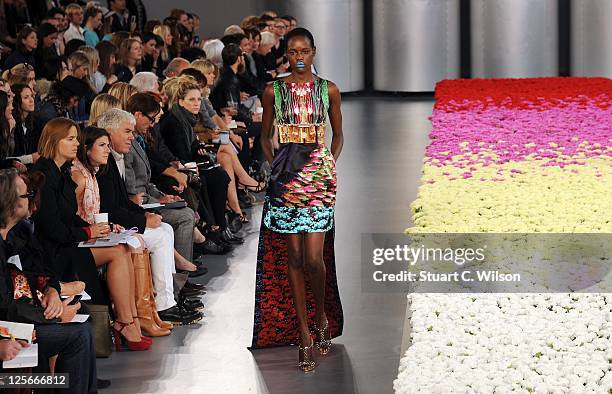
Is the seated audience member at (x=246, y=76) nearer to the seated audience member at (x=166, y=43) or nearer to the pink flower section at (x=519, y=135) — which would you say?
the seated audience member at (x=166, y=43)

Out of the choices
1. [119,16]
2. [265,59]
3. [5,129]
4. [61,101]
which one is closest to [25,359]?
[5,129]

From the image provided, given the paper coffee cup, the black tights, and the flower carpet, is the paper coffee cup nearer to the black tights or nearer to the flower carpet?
the black tights

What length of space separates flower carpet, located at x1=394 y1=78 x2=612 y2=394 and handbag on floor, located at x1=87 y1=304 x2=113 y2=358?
4.92 feet

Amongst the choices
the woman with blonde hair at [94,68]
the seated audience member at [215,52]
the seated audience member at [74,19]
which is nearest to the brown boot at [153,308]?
the woman with blonde hair at [94,68]

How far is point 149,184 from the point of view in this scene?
788 cm

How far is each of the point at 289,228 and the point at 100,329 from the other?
1062mm

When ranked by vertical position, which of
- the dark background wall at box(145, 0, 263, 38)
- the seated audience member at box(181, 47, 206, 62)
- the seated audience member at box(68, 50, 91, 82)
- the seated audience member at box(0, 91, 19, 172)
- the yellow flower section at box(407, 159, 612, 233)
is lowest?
the yellow flower section at box(407, 159, 612, 233)

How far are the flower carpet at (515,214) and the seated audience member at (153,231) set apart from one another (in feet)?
4.38

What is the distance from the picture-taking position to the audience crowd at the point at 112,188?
516 centimetres

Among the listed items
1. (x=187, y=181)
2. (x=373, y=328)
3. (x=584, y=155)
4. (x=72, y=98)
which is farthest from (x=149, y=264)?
(x=584, y=155)

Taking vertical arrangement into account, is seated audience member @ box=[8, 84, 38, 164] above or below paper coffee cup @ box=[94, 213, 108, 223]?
above

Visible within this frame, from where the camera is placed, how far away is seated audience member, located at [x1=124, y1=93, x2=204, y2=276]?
25.0 feet

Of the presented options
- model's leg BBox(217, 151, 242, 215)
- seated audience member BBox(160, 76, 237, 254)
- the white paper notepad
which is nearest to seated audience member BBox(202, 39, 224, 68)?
model's leg BBox(217, 151, 242, 215)

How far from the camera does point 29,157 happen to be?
754cm
